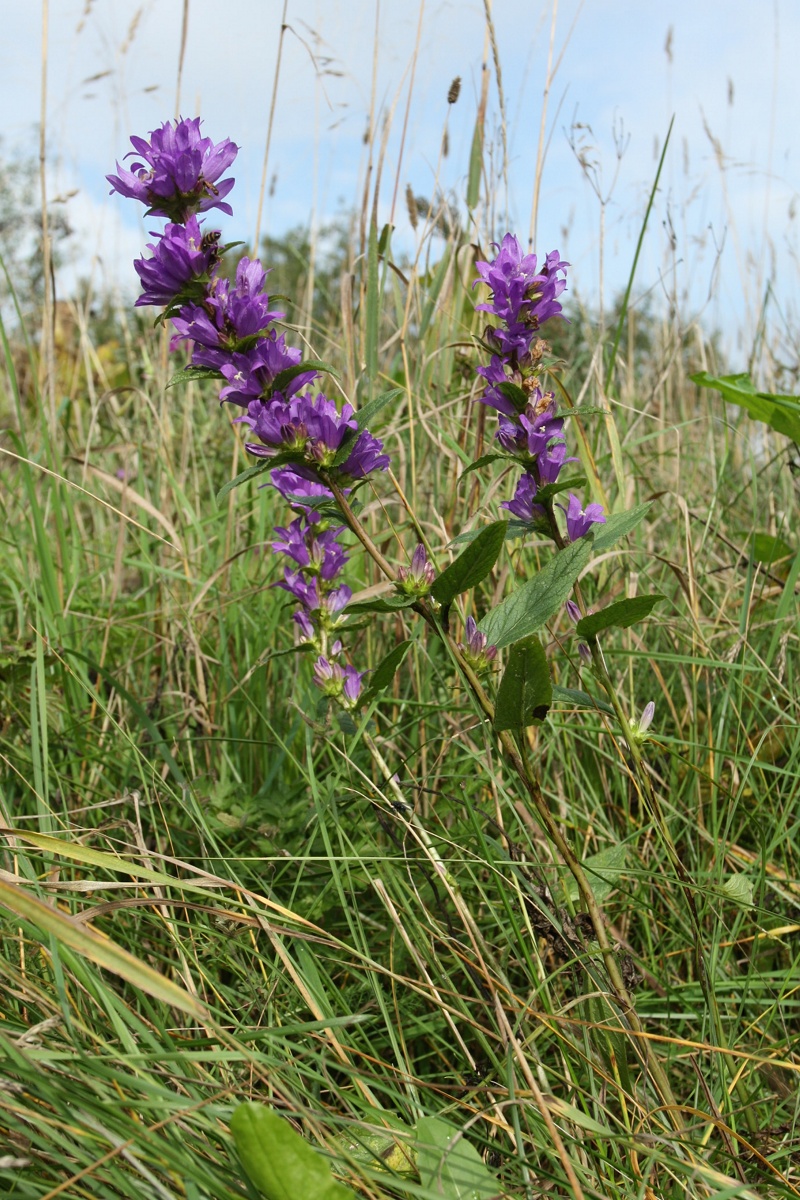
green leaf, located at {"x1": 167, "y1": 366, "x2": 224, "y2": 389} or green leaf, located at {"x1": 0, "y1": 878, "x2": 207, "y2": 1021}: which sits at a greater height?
green leaf, located at {"x1": 167, "y1": 366, "x2": 224, "y2": 389}

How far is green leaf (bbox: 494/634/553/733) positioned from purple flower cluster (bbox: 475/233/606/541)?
0.22m

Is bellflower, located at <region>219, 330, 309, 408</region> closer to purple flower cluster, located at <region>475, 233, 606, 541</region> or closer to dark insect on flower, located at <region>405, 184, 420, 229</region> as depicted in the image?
purple flower cluster, located at <region>475, 233, 606, 541</region>

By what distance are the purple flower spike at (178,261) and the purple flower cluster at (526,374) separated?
308 mm

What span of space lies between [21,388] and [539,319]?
4302 millimetres

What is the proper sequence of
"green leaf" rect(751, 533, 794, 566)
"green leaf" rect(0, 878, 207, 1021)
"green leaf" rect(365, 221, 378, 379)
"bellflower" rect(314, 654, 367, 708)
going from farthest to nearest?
"green leaf" rect(751, 533, 794, 566), "green leaf" rect(365, 221, 378, 379), "bellflower" rect(314, 654, 367, 708), "green leaf" rect(0, 878, 207, 1021)

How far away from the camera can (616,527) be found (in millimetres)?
1078

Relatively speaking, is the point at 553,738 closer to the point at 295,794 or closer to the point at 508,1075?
the point at 295,794

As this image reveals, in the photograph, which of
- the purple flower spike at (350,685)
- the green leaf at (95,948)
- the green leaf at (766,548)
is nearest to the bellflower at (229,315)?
the purple flower spike at (350,685)

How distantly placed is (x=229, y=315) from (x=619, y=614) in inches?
21.1

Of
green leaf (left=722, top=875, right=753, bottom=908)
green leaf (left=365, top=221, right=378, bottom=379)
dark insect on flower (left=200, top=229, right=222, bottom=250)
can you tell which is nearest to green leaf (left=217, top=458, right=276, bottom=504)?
dark insect on flower (left=200, top=229, right=222, bottom=250)

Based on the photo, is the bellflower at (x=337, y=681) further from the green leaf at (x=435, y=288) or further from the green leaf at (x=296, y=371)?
the green leaf at (x=435, y=288)

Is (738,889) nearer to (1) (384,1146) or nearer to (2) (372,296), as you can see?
(1) (384,1146)

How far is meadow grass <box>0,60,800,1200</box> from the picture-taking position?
33.9 inches

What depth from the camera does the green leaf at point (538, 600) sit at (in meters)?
0.97
